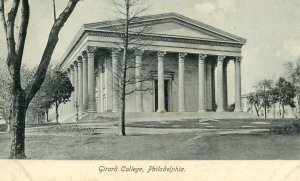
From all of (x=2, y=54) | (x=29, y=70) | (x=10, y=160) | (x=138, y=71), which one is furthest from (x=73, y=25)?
(x=138, y=71)

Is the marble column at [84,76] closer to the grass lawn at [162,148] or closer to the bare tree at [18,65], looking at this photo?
the grass lawn at [162,148]

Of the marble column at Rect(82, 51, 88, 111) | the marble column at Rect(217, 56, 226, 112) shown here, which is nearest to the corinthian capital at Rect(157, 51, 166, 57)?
the marble column at Rect(217, 56, 226, 112)

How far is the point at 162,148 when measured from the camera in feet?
26.9

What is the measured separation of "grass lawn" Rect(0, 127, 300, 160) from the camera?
25.5 ft

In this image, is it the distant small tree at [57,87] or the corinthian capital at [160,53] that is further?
the corinthian capital at [160,53]

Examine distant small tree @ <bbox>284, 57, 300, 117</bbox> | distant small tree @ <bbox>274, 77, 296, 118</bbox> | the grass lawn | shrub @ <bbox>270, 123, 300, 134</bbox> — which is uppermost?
distant small tree @ <bbox>284, 57, 300, 117</bbox>

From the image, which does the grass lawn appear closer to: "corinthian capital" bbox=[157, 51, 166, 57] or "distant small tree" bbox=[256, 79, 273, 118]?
"distant small tree" bbox=[256, 79, 273, 118]

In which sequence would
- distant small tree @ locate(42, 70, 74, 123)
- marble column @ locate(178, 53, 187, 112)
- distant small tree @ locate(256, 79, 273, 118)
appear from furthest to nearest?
marble column @ locate(178, 53, 187, 112) → distant small tree @ locate(42, 70, 74, 123) → distant small tree @ locate(256, 79, 273, 118)

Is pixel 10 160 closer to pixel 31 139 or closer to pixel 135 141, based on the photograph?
pixel 31 139

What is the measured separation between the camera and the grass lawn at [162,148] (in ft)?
25.5

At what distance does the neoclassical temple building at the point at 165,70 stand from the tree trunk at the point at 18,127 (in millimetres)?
10200

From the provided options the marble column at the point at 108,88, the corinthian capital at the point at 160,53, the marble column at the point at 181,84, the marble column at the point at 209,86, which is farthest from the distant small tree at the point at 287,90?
the marble column at the point at 209,86

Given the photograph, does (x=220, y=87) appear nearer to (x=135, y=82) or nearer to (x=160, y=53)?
(x=160, y=53)

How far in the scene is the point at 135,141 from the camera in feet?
29.9
